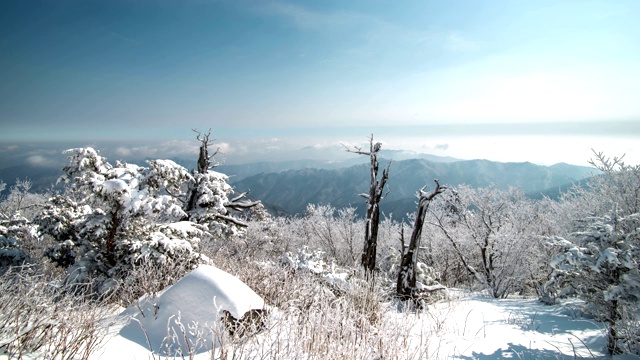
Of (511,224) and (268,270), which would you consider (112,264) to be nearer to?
(268,270)

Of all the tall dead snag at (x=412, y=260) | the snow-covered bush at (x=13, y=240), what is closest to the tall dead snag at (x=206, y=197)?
the snow-covered bush at (x=13, y=240)

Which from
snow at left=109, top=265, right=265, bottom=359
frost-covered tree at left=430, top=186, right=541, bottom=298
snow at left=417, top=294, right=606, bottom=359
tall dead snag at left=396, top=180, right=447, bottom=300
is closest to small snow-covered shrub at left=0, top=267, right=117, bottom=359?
snow at left=109, top=265, right=265, bottom=359

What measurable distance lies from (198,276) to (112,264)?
5.06 meters

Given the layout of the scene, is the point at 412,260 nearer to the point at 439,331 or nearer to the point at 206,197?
the point at 439,331

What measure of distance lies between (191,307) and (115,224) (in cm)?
520

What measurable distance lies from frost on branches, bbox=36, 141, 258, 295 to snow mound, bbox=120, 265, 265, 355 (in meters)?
2.43

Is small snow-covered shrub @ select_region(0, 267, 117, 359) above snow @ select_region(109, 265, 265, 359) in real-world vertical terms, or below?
above

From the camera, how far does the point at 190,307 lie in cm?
371

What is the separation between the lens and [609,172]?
35.6 ft

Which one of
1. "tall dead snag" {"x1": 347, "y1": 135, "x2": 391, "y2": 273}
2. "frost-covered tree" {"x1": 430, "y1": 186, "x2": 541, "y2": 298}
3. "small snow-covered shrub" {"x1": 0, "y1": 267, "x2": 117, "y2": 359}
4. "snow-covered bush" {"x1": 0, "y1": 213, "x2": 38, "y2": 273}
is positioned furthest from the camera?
"frost-covered tree" {"x1": 430, "y1": 186, "x2": 541, "y2": 298}

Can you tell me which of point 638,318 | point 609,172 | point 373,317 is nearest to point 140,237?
point 373,317

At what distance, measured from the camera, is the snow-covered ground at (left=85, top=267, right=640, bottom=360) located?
3.15 m

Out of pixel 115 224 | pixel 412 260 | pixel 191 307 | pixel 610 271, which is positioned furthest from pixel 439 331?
pixel 115 224

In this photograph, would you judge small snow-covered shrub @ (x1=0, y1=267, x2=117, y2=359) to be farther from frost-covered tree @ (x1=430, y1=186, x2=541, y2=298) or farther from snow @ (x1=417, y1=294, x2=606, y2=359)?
frost-covered tree @ (x1=430, y1=186, x2=541, y2=298)
